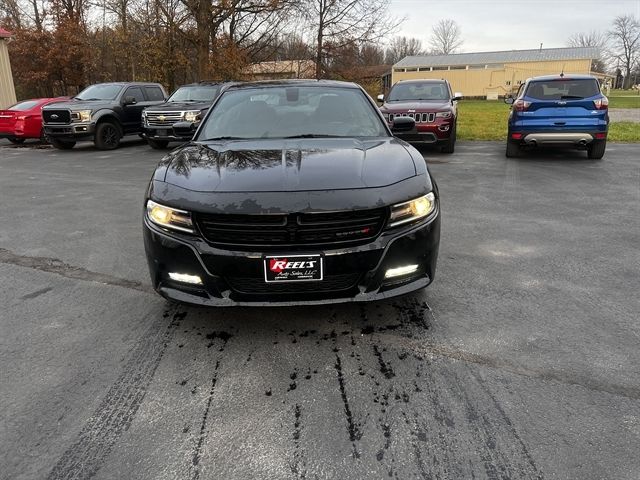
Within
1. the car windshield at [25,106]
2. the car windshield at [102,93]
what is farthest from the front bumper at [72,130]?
the car windshield at [25,106]

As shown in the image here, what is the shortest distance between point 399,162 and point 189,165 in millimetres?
1397

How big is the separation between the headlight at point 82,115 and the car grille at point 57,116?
0.48 feet

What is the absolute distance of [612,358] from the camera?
108 inches

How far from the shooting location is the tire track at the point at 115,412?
79.9 inches

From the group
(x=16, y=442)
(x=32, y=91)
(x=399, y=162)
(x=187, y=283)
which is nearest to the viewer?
(x=16, y=442)

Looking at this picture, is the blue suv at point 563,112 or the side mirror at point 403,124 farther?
the blue suv at point 563,112

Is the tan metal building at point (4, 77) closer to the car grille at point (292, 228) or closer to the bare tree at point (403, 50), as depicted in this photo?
the car grille at point (292, 228)

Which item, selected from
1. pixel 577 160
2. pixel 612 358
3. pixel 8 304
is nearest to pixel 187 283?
pixel 8 304

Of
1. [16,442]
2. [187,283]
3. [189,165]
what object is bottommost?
[16,442]

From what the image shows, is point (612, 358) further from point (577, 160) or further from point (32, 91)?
point (32, 91)

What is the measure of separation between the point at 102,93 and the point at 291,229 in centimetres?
1374

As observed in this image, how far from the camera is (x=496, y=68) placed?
56.9 meters

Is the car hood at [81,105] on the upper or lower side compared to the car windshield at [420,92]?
lower

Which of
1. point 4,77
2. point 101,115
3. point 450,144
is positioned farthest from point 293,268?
point 4,77
